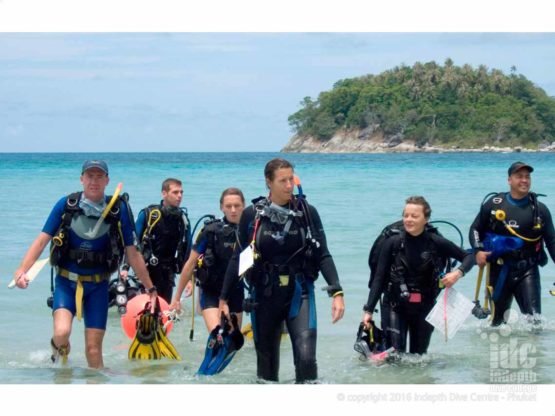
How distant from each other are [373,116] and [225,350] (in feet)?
396

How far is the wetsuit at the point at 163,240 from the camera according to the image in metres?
10.1

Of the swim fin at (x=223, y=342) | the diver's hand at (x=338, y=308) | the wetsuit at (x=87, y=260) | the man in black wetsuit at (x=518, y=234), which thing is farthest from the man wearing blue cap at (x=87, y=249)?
the man in black wetsuit at (x=518, y=234)

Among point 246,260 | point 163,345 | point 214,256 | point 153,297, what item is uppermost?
point 246,260

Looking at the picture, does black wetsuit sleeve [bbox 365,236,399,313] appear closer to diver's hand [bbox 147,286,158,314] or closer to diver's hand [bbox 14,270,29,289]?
diver's hand [bbox 147,286,158,314]

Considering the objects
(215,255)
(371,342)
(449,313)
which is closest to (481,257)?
(449,313)

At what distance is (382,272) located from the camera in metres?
7.63

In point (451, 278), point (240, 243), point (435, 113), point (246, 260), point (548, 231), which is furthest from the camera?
point (435, 113)

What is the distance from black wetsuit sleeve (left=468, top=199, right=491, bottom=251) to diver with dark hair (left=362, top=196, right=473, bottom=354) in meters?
1.45

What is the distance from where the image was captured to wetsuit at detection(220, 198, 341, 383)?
6531 mm

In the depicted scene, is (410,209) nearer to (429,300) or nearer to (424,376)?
(429,300)

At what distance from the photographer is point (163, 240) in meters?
10.1

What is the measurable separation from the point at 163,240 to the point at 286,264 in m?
3.73

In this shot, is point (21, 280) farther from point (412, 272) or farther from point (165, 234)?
point (165, 234)
